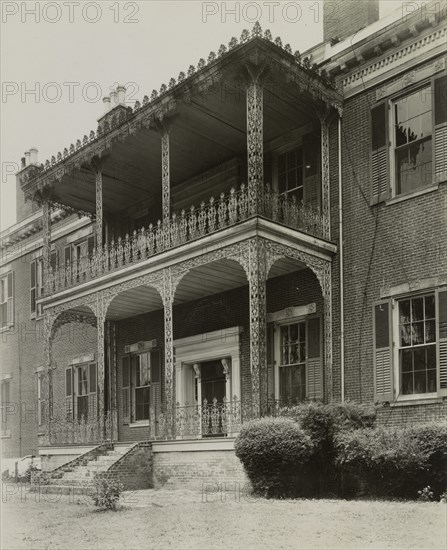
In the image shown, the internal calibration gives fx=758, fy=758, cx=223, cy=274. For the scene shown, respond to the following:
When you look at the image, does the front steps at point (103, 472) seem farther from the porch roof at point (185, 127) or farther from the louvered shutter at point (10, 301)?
the louvered shutter at point (10, 301)

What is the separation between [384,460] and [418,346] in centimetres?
278

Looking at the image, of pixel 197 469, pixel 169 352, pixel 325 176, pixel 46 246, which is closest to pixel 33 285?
pixel 46 246

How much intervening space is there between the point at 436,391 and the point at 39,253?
16985mm

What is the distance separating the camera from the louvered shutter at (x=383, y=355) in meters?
14.4

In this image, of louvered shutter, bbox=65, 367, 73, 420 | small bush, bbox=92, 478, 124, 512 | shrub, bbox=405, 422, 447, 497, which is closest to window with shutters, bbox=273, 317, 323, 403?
shrub, bbox=405, 422, 447, 497

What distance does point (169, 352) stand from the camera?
15742mm

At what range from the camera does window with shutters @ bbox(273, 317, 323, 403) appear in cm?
1580

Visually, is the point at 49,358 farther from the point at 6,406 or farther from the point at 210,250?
the point at 6,406

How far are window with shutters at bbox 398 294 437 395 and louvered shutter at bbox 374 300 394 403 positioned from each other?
21cm

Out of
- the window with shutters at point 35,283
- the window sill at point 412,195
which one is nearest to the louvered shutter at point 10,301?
the window with shutters at point 35,283

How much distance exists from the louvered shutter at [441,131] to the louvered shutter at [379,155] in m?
1.16

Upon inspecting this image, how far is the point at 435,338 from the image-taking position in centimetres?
1389

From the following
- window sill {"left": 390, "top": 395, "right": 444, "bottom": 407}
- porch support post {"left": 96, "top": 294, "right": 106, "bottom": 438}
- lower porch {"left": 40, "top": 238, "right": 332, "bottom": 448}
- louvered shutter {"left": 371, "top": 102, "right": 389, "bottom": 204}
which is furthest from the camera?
porch support post {"left": 96, "top": 294, "right": 106, "bottom": 438}

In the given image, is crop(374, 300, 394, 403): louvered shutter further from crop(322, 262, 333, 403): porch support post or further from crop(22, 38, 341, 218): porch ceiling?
crop(22, 38, 341, 218): porch ceiling
